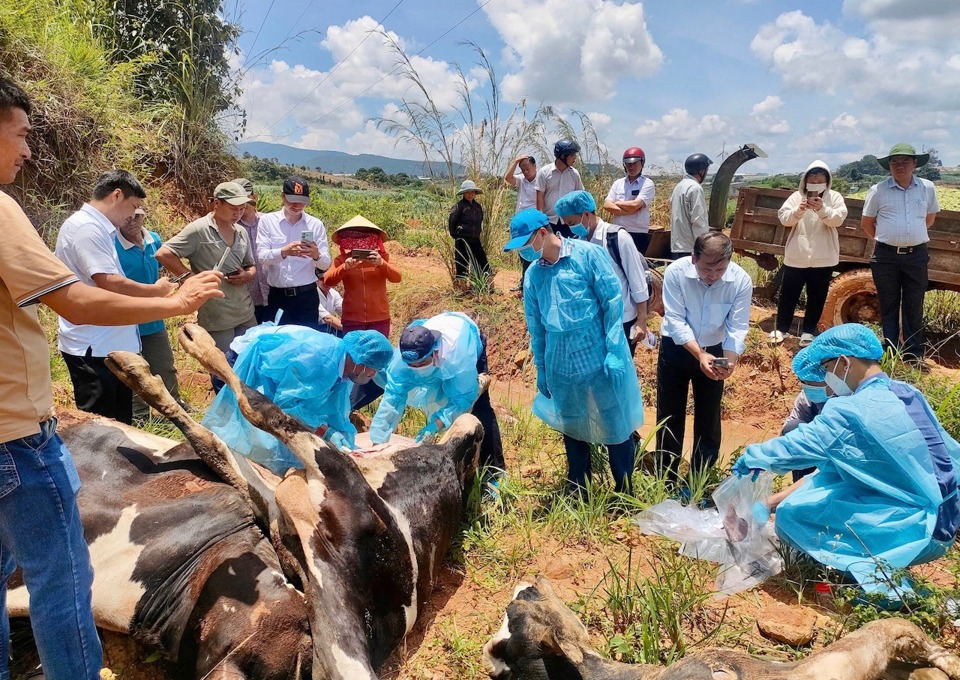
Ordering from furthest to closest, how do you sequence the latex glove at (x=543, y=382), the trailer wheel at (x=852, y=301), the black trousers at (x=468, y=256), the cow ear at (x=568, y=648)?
the black trousers at (x=468, y=256)
the trailer wheel at (x=852, y=301)
the latex glove at (x=543, y=382)
the cow ear at (x=568, y=648)

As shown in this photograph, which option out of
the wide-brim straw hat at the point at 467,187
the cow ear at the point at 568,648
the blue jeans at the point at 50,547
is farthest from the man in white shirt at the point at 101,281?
the wide-brim straw hat at the point at 467,187

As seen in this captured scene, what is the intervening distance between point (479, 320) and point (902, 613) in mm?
5350

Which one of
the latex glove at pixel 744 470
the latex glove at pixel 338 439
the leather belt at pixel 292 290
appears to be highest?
the leather belt at pixel 292 290

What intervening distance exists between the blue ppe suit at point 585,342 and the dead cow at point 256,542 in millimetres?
920

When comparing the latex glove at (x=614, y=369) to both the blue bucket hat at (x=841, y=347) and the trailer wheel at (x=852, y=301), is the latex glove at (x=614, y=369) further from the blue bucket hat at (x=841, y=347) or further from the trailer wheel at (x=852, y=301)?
the trailer wheel at (x=852, y=301)

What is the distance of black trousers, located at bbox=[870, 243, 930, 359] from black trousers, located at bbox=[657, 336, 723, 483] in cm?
264

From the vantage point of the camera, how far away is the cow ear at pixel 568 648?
185 centimetres

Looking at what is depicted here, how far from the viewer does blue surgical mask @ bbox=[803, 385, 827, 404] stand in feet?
10.3

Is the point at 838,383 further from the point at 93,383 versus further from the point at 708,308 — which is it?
the point at 93,383

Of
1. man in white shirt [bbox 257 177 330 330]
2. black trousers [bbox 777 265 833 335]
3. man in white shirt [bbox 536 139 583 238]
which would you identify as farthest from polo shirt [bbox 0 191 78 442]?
black trousers [bbox 777 265 833 335]

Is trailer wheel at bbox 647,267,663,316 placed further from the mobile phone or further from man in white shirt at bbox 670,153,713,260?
the mobile phone

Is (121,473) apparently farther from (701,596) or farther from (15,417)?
(701,596)

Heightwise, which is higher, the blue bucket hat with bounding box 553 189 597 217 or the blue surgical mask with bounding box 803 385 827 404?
the blue bucket hat with bounding box 553 189 597 217

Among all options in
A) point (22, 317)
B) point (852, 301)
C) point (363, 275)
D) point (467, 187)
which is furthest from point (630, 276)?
point (467, 187)
